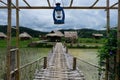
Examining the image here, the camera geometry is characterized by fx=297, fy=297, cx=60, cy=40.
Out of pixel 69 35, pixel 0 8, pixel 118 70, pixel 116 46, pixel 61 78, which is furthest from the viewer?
pixel 69 35

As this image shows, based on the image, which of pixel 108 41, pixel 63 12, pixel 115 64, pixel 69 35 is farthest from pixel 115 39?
pixel 69 35

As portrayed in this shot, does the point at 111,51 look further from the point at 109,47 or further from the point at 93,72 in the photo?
the point at 93,72

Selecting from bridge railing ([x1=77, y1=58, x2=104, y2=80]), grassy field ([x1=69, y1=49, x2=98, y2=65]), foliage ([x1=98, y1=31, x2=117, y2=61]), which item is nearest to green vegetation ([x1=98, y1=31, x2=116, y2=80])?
foliage ([x1=98, y1=31, x2=117, y2=61])

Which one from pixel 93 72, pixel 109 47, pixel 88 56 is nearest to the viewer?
pixel 109 47

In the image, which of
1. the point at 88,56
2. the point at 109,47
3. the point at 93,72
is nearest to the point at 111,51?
the point at 109,47

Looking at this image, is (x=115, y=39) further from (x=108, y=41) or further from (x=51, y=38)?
(x=51, y=38)

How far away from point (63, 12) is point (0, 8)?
1.24 meters

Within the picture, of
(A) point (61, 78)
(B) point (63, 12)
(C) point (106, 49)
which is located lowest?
(A) point (61, 78)

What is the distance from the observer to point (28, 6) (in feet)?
19.9

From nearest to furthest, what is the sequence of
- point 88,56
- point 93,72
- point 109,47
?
point 109,47 < point 93,72 < point 88,56

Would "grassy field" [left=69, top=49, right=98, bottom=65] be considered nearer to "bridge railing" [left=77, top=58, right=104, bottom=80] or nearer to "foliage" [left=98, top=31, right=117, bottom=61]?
"bridge railing" [left=77, top=58, right=104, bottom=80]

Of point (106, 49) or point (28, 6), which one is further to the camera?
point (28, 6)

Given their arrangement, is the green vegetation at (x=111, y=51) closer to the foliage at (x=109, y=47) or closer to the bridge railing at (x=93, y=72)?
the foliage at (x=109, y=47)

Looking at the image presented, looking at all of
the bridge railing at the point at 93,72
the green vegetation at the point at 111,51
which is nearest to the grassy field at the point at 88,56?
the bridge railing at the point at 93,72
